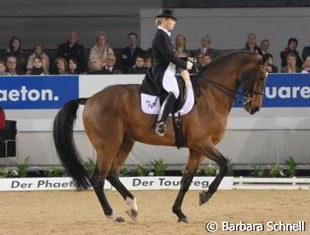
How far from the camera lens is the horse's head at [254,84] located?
38.3 feet

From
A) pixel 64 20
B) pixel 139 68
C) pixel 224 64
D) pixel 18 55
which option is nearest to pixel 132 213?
pixel 224 64

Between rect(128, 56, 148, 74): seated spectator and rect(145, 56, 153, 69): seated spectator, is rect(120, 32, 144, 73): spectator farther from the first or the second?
rect(128, 56, 148, 74): seated spectator

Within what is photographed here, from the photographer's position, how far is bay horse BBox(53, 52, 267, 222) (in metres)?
11.4

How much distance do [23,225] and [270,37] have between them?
10373mm

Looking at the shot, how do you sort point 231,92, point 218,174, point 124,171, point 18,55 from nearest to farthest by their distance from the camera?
point 218,174 < point 231,92 < point 124,171 < point 18,55

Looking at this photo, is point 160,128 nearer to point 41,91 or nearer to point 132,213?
point 132,213

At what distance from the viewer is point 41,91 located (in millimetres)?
15844

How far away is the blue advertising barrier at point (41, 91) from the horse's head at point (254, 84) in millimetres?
4714

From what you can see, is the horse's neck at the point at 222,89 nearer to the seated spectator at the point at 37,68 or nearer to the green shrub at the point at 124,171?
the green shrub at the point at 124,171

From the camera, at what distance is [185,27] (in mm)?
20328

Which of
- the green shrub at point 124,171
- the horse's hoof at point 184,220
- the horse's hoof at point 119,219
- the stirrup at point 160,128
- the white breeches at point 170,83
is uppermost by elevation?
the white breeches at point 170,83

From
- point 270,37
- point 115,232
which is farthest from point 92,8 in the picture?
point 115,232

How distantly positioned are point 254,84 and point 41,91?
5135 millimetres

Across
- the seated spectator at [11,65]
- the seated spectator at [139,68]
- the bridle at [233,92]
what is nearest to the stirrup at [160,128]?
the bridle at [233,92]
